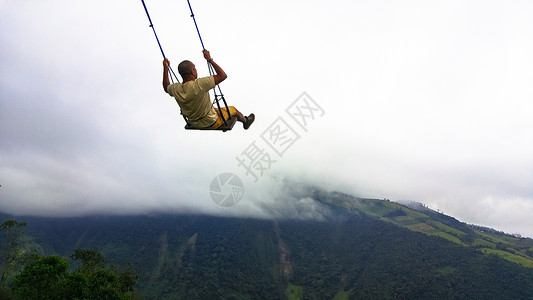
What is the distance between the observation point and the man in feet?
18.1

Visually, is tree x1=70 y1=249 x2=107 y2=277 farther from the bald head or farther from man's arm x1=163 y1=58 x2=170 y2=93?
the bald head

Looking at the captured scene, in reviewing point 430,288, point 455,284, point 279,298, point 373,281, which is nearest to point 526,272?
point 455,284

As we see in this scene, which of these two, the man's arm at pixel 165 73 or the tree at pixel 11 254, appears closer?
the man's arm at pixel 165 73

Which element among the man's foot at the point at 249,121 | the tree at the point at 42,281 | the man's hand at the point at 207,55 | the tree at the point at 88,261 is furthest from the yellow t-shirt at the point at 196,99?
the tree at the point at 88,261

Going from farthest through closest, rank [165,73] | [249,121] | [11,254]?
[11,254] → [249,121] → [165,73]

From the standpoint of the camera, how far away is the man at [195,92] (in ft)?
18.1

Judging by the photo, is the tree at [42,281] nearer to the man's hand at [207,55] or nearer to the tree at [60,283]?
the tree at [60,283]

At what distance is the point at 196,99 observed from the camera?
585cm

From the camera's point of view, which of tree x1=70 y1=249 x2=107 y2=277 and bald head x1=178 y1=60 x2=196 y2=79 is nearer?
bald head x1=178 y1=60 x2=196 y2=79

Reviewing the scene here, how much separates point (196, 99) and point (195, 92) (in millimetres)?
280

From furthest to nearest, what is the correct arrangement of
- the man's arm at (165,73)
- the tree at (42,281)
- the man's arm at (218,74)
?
the tree at (42,281) → the man's arm at (165,73) → the man's arm at (218,74)

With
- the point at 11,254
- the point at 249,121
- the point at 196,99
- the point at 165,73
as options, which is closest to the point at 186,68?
the point at 196,99

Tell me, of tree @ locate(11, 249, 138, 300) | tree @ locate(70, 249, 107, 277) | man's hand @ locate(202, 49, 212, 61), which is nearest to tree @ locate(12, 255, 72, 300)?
tree @ locate(11, 249, 138, 300)

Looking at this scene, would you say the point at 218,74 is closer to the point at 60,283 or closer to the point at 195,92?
the point at 195,92
